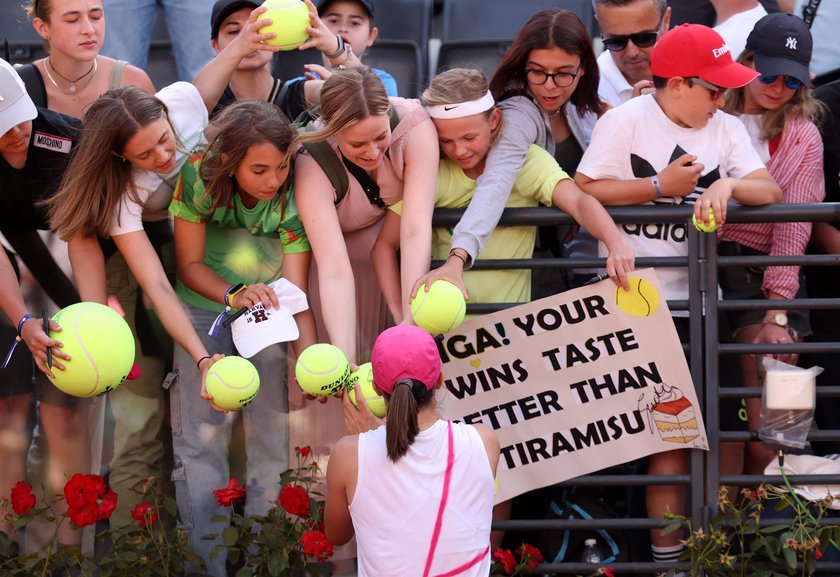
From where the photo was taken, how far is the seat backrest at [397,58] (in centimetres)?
645

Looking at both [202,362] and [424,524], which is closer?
[424,524]

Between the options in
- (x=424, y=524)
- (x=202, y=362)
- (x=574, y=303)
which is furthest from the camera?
(x=574, y=303)

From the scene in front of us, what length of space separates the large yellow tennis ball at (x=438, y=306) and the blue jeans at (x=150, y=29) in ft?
8.10

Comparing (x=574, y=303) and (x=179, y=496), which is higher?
(x=574, y=303)

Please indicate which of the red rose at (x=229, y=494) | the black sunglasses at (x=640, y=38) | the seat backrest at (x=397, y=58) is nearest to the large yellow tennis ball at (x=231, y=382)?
the red rose at (x=229, y=494)

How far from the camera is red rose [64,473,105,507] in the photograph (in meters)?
3.93

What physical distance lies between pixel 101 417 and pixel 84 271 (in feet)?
2.13

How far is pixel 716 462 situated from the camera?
4.13 meters

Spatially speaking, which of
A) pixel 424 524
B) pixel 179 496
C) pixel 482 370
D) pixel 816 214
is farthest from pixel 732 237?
pixel 179 496

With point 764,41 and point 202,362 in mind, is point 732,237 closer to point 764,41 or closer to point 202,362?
point 764,41

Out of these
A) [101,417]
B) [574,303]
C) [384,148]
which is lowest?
[101,417]

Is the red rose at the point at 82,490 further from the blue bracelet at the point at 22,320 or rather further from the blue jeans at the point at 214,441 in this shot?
the blue bracelet at the point at 22,320

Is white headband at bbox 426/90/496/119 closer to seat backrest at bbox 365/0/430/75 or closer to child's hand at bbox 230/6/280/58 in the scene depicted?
child's hand at bbox 230/6/280/58

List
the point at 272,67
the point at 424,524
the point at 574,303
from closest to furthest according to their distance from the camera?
the point at 424,524 → the point at 574,303 → the point at 272,67
